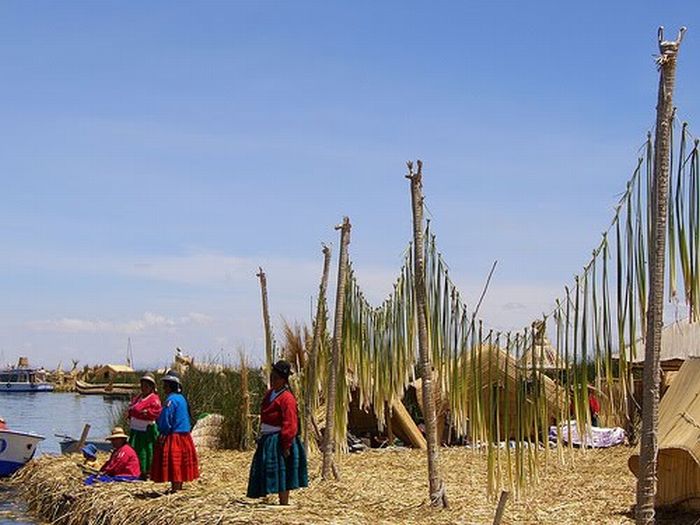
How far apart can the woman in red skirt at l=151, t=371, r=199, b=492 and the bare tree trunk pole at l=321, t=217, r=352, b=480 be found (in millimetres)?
1658

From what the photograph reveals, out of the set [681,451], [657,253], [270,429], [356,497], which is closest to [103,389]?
[356,497]

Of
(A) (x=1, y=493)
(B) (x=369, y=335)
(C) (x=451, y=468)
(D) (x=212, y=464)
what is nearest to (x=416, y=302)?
(B) (x=369, y=335)

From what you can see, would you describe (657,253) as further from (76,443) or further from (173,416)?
(76,443)

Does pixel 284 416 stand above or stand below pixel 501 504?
above

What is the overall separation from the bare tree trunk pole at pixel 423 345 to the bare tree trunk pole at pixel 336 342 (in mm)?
1943

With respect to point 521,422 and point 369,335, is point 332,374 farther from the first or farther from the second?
point 521,422

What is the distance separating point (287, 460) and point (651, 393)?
3828mm

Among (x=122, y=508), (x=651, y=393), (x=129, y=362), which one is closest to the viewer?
(x=651, y=393)

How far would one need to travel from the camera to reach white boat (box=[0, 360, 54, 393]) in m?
68.6

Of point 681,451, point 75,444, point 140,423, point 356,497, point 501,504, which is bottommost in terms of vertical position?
point 356,497

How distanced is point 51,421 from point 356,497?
29.8m

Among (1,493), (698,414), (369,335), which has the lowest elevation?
(1,493)

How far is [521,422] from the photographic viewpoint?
25.4ft

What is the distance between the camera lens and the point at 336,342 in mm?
10891
